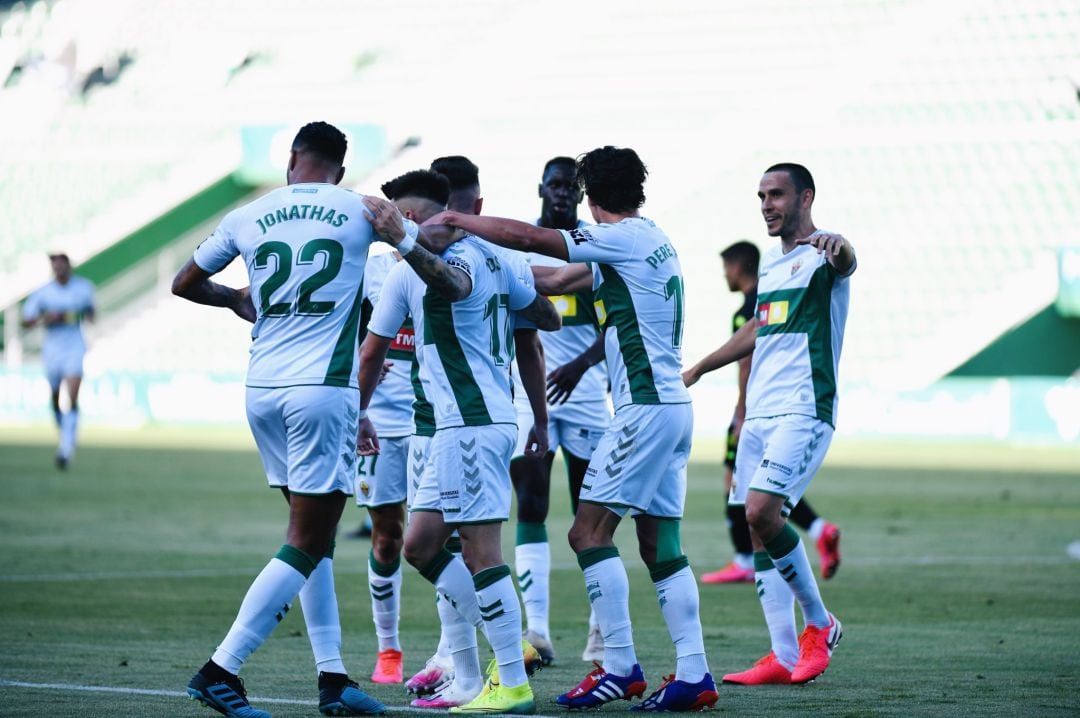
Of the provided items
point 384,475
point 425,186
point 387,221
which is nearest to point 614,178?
point 425,186

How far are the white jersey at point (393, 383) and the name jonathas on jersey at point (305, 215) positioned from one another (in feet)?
6.09

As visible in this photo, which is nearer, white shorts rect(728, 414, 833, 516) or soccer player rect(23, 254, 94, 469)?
white shorts rect(728, 414, 833, 516)

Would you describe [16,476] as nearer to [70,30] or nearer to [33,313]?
[33,313]

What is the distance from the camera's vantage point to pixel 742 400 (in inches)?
428

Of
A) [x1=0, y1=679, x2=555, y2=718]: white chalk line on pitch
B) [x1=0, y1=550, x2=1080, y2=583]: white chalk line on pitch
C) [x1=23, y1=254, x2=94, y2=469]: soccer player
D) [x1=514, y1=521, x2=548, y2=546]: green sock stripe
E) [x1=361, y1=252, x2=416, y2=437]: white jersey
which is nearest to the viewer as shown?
[x1=0, y1=679, x2=555, y2=718]: white chalk line on pitch

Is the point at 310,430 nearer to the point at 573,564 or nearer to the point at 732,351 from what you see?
the point at 732,351

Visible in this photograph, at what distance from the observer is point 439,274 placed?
254 inches

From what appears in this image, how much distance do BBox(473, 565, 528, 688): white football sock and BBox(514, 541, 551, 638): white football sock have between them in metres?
1.74

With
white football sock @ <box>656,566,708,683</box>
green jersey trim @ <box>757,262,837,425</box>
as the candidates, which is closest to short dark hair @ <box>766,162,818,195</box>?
green jersey trim @ <box>757,262,837,425</box>

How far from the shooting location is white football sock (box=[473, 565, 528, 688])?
6.66 metres

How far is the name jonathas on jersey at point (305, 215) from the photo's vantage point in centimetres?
654

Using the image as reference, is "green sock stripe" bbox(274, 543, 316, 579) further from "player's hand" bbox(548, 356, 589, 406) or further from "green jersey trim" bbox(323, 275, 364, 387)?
"player's hand" bbox(548, 356, 589, 406)

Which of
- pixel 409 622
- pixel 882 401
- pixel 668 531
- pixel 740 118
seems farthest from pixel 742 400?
pixel 740 118

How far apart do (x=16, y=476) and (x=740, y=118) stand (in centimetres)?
2217
